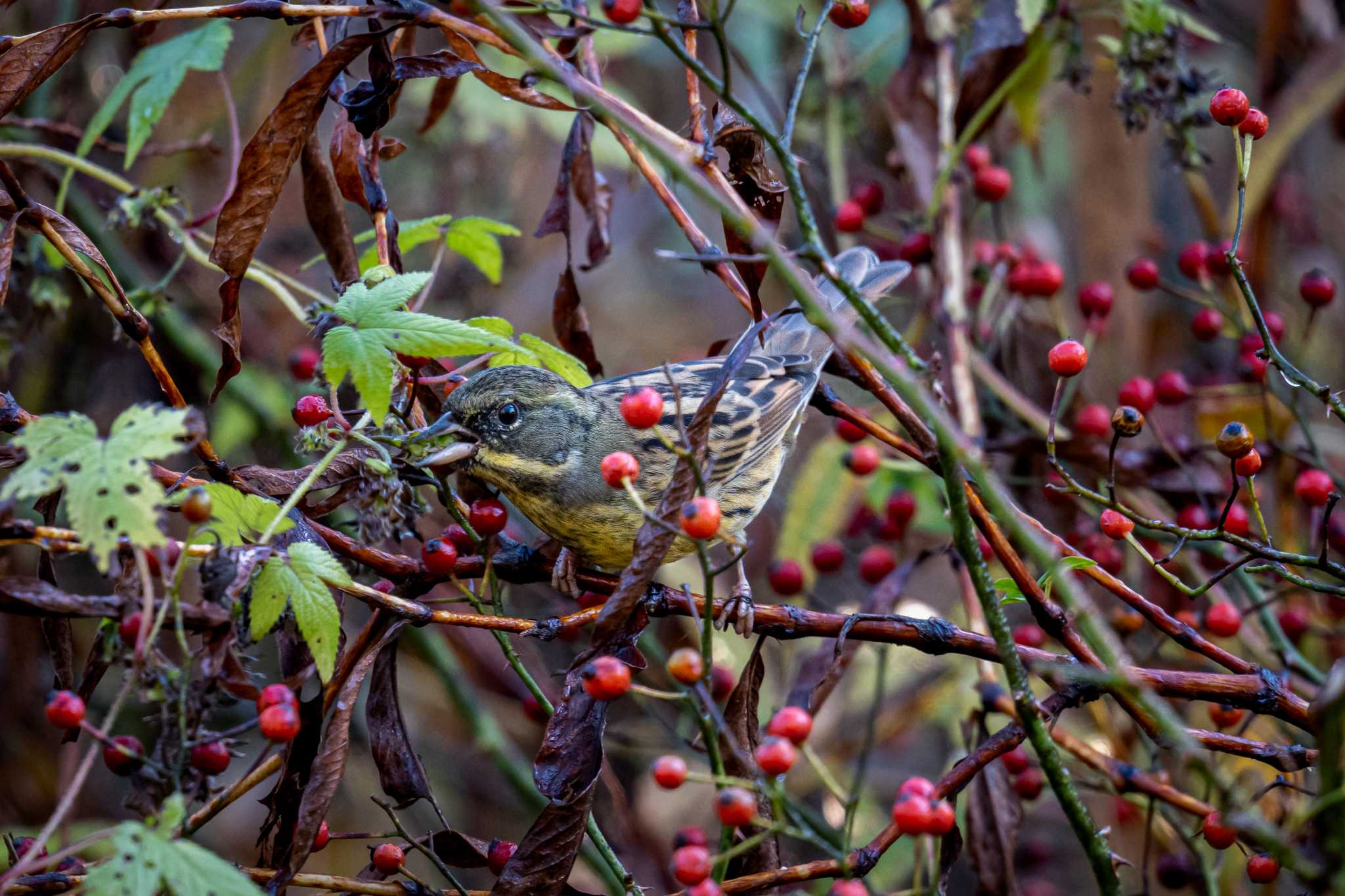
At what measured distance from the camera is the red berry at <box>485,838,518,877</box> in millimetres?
2354

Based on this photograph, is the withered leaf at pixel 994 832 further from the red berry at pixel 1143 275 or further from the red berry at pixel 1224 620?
the red berry at pixel 1143 275

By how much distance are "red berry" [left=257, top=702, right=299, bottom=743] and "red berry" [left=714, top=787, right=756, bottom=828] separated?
26.9 inches

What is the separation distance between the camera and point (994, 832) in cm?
279

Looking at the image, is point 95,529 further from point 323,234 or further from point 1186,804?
point 1186,804

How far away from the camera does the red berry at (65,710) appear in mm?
1746

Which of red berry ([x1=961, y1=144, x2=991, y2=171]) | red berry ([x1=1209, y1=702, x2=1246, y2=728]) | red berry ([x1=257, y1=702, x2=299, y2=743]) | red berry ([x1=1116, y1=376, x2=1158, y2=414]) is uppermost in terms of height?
red berry ([x1=961, y1=144, x2=991, y2=171])

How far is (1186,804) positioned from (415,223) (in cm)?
219

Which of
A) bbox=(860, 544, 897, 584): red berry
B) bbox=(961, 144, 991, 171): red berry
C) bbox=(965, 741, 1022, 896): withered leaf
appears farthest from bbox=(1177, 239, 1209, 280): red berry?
bbox=(965, 741, 1022, 896): withered leaf

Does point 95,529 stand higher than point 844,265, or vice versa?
point 844,265

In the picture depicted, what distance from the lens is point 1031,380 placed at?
396 centimetres

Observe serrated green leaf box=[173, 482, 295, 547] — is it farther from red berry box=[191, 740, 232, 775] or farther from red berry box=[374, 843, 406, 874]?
red berry box=[374, 843, 406, 874]

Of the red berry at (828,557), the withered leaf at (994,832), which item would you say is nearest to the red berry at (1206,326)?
the red berry at (828,557)

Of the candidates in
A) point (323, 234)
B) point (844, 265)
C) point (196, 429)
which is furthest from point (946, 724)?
point (196, 429)

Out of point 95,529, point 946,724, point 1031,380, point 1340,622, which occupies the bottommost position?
point 95,529
